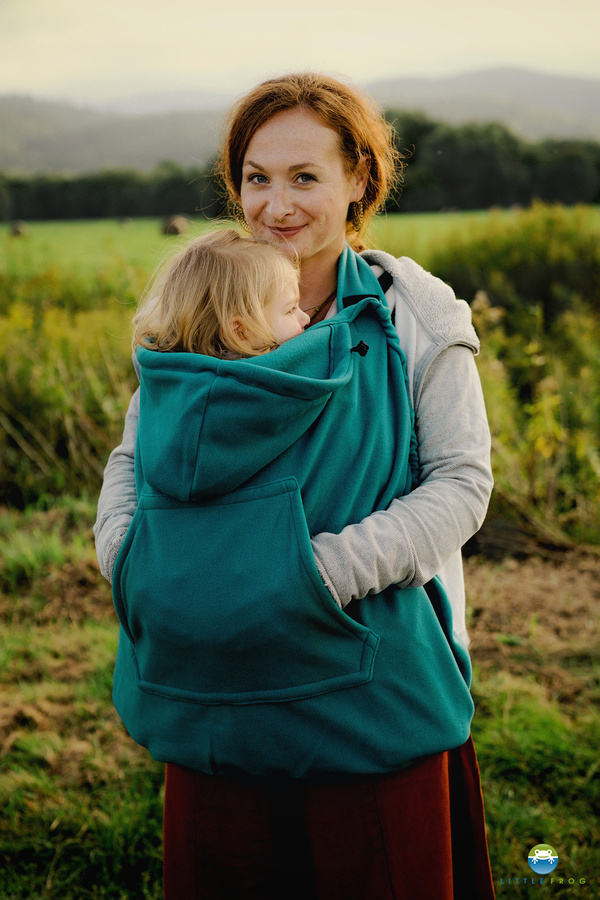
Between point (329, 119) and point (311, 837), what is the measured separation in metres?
1.57

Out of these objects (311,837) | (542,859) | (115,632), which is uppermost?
(311,837)

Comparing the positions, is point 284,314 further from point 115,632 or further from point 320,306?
point 115,632

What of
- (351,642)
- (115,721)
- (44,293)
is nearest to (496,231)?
(44,293)

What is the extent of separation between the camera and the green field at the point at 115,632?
7.17 feet

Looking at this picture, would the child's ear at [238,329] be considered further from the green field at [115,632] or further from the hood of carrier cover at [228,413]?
the green field at [115,632]

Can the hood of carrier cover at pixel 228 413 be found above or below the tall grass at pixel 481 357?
above

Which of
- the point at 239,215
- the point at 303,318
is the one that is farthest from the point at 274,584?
the point at 239,215

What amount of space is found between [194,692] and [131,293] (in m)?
4.25

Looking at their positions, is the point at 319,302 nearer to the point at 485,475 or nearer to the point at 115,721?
the point at 485,475

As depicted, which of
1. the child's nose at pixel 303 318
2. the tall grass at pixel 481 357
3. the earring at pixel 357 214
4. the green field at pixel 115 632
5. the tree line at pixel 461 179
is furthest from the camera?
the tree line at pixel 461 179

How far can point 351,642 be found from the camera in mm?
1197

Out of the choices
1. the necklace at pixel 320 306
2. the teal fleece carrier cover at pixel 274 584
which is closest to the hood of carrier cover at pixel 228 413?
the teal fleece carrier cover at pixel 274 584

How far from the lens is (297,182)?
1481 mm

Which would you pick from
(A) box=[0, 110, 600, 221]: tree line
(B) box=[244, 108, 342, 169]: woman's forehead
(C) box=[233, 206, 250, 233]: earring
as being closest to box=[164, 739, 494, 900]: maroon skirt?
(B) box=[244, 108, 342, 169]: woman's forehead
